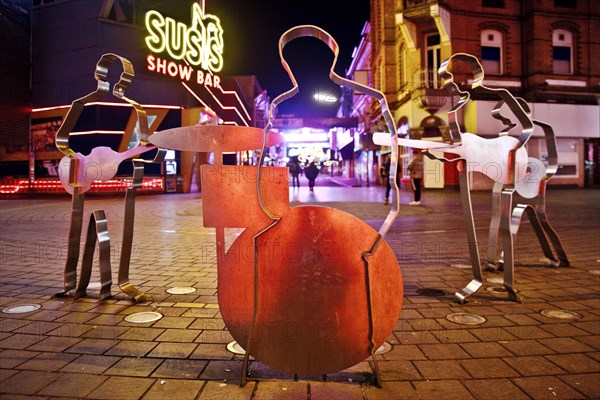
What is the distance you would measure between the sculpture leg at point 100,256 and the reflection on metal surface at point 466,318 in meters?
3.20

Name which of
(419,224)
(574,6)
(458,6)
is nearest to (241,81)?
(458,6)

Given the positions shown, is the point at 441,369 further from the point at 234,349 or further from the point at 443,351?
the point at 234,349

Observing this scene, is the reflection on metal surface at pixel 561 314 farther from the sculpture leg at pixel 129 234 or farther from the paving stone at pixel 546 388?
the sculpture leg at pixel 129 234

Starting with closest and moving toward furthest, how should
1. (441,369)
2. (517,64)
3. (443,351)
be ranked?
(441,369), (443,351), (517,64)

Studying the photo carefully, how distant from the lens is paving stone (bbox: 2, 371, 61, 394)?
227 cm

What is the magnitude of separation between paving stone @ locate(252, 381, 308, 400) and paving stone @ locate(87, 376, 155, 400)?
635 mm

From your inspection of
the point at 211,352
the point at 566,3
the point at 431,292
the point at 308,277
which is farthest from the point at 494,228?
the point at 566,3

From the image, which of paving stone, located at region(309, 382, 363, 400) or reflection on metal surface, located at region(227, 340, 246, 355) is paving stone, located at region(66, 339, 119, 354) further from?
paving stone, located at region(309, 382, 363, 400)

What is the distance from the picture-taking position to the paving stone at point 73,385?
223cm

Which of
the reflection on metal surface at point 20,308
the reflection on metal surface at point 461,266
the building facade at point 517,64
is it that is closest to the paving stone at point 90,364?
the reflection on metal surface at point 20,308

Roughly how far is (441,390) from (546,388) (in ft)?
1.92

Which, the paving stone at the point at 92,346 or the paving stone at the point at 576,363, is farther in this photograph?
the paving stone at the point at 92,346

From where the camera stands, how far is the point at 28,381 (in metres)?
2.36

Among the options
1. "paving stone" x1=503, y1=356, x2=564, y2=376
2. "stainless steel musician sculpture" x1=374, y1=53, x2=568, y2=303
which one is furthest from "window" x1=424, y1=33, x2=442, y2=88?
"paving stone" x1=503, y1=356, x2=564, y2=376
